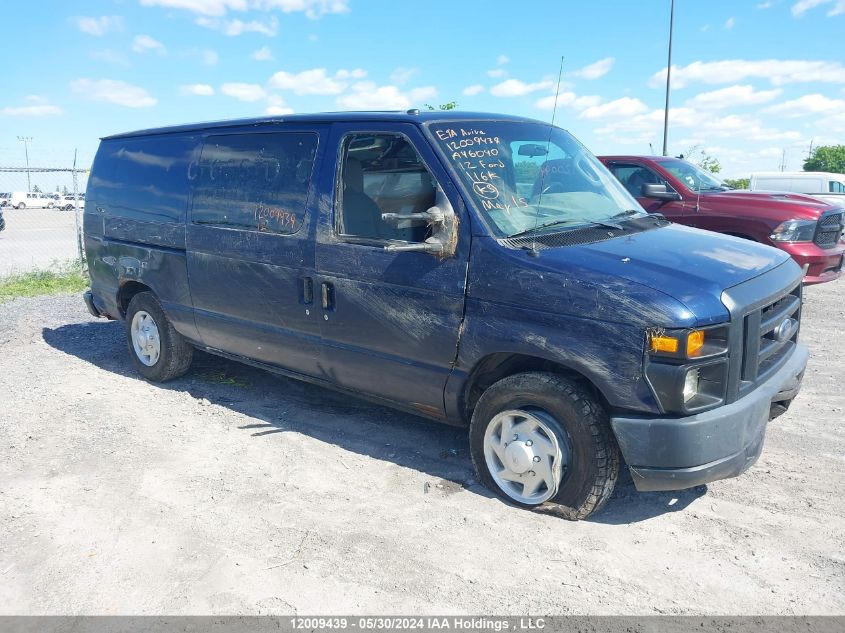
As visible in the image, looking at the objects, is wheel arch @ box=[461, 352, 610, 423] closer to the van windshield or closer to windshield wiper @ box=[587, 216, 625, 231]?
the van windshield

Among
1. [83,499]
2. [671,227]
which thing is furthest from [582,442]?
[83,499]

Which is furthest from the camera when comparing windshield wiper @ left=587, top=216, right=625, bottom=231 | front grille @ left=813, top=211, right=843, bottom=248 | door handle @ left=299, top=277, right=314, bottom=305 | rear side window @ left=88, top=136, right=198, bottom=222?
front grille @ left=813, top=211, right=843, bottom=248

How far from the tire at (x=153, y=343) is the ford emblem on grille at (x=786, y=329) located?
4.36m

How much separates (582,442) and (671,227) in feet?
5.36

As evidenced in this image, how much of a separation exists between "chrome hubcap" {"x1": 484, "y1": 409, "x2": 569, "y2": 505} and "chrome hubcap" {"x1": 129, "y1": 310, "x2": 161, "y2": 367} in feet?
11.2

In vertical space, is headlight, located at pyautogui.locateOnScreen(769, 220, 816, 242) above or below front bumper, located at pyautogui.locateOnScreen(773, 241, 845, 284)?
above

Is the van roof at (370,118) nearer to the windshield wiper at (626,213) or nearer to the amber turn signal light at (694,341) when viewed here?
the windshield wiper at (626,213)

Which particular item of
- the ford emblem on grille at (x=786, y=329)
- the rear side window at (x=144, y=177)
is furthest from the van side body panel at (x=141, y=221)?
the ford emblem on grille at (x=786, y=329)

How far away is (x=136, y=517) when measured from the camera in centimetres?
371

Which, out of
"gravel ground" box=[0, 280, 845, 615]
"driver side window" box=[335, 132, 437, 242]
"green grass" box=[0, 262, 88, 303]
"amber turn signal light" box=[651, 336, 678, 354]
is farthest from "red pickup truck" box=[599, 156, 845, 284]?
"green grass" box=[0, 262, 88, 303]

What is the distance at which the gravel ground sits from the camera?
302 centimetres

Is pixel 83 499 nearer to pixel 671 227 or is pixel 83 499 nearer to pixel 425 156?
pixel 425 156

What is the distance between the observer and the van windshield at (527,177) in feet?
12.4

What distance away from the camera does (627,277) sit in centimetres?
321
